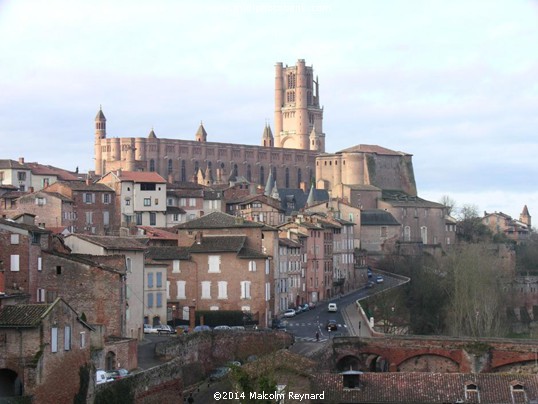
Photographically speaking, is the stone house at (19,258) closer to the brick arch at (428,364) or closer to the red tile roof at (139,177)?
the brick arch at (428,364)

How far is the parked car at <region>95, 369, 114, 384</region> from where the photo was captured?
4123cm

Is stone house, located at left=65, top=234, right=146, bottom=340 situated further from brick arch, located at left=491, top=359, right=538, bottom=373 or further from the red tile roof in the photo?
the red tile roof

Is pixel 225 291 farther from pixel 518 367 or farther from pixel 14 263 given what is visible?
pixel 14 263

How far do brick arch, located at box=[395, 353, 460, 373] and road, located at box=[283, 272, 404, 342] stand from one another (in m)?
3.86

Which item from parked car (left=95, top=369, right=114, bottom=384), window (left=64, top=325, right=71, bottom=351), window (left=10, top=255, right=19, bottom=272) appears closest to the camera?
window (left=64, top=325, right=71, bottom=351)

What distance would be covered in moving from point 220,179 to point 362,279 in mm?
53458

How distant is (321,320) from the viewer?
7269 cm

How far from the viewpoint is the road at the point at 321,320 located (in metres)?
65.2

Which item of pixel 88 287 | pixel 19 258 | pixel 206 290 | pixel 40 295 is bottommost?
pixel 40 295

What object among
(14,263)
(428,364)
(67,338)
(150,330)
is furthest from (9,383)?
(428,364)

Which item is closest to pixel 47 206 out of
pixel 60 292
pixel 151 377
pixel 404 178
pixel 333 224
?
pixel 333 224

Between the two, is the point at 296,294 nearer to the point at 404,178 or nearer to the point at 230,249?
the point at 230,249

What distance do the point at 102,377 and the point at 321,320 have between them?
105ft

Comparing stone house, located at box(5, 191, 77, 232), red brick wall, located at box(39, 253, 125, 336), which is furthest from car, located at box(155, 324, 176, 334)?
stone house, located at box(5, 191, 77, 232)
